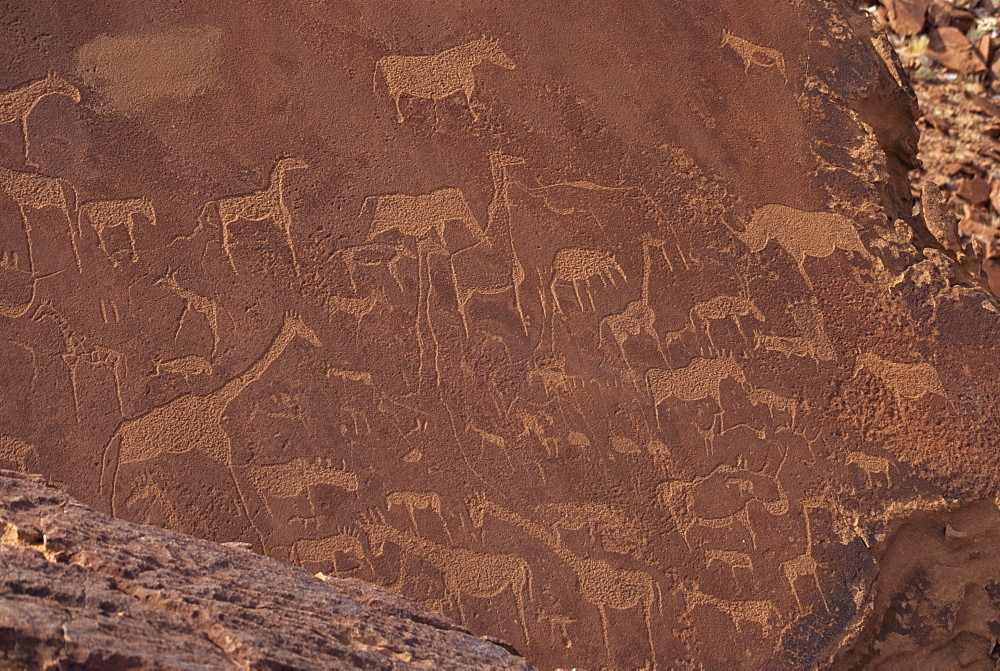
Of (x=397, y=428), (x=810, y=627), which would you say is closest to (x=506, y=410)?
(x=397, y=428)

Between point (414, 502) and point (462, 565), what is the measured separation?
27cm

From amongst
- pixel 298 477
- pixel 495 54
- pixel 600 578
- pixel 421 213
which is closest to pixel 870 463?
pixel 600 578

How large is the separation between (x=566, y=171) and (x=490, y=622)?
1703mm

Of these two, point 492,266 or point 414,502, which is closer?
point 414,502

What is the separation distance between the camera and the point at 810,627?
3307 mm

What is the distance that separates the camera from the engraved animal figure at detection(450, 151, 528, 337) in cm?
357

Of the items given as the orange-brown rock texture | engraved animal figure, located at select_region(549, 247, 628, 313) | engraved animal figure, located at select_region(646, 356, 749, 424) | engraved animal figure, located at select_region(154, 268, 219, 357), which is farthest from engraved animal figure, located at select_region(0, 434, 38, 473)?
engraved animal figure, located at select_region(646, 356, 749, 424)

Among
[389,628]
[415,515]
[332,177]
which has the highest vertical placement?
[332,177]

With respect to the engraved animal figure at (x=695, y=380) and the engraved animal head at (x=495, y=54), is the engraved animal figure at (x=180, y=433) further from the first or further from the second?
the engraved animal head at (x=495, y=54)

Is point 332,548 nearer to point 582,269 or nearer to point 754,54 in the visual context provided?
point 582,269

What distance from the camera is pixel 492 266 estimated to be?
361 cm

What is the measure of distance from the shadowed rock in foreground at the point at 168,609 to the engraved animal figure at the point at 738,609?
0.88 meters

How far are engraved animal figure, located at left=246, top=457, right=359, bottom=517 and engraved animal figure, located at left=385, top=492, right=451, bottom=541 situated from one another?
132 mm

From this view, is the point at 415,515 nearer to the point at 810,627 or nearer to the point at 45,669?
the point at 810,627
